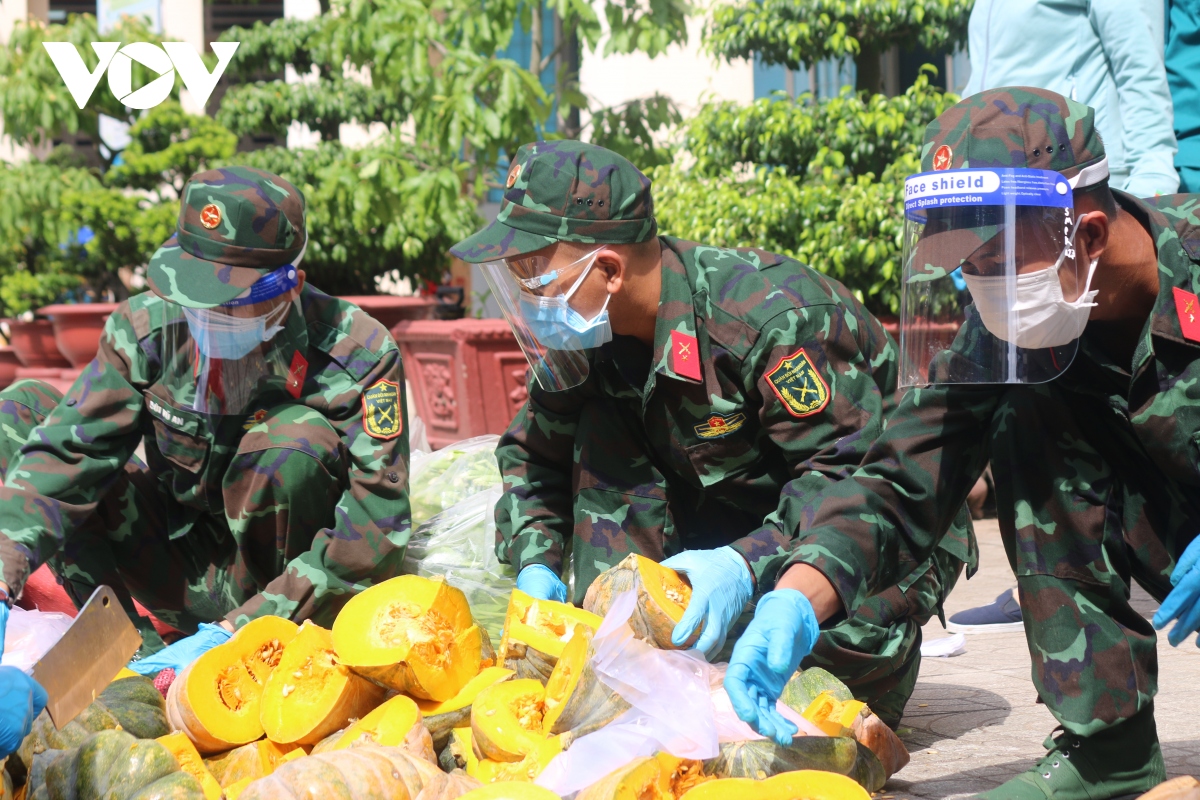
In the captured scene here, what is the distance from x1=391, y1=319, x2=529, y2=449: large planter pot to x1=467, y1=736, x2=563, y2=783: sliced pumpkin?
3.97m

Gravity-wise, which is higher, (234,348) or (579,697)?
(234,348)

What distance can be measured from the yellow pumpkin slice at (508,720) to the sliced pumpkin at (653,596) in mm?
232

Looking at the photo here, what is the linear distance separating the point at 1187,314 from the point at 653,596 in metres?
1.09

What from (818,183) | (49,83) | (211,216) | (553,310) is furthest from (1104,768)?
(49,83)

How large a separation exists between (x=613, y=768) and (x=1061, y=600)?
95 cm

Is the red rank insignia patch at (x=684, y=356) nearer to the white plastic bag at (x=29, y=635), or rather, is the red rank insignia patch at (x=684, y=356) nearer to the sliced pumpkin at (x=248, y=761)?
the sliced pumpkin at (x=248, y=761)

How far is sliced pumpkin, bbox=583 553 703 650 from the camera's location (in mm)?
2361

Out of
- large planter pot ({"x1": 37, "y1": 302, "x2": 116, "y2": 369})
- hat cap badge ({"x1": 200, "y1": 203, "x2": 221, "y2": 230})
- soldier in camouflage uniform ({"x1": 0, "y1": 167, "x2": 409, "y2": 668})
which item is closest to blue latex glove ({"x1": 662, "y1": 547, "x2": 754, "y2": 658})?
soldier in camouflage uniform ({"x1": 0, "y1": 167, "x2": 409, "y2": 668})

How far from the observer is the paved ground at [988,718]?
8.64ft

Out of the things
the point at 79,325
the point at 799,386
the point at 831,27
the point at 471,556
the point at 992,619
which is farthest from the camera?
the point at 79,325

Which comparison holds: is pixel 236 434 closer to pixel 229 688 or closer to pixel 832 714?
pixel 229 688

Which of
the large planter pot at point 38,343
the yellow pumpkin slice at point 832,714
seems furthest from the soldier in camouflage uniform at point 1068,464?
the large planter pot at point 38,343

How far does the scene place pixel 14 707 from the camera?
199 centimetres

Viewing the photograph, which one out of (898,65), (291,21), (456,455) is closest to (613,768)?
(456,455)
